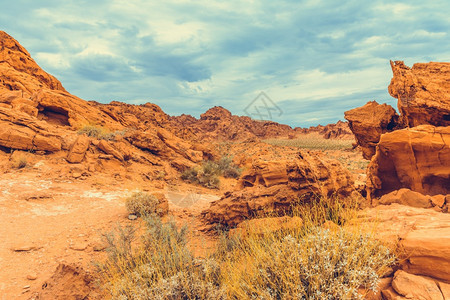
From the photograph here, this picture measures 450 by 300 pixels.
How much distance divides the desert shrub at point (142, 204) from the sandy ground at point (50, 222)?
0.37m

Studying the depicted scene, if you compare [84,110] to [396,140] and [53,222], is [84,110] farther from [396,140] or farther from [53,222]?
[396,140]

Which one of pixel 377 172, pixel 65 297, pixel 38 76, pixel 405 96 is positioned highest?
pixel 38 76

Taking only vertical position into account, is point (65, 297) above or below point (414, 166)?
below

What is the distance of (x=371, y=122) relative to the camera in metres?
8.41

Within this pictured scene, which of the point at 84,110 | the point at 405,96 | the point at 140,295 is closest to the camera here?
the point at 140,295

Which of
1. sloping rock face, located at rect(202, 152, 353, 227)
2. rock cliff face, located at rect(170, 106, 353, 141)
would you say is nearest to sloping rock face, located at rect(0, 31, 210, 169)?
sloping rock face, located at rect(202, 152, 353, 227)

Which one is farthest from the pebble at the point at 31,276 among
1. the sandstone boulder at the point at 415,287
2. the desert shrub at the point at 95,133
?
the desert shrub at the point at 95,133

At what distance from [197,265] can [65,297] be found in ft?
7.07

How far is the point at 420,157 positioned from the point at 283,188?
322 centimetres

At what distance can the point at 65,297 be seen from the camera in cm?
377

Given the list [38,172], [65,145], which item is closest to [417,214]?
[38,172]

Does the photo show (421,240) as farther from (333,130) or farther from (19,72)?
(333,130)

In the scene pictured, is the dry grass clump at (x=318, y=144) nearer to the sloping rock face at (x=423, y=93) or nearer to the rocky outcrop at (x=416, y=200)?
the sloping rock face at (x=423, y=93)

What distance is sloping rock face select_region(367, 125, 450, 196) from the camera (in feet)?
17.4
